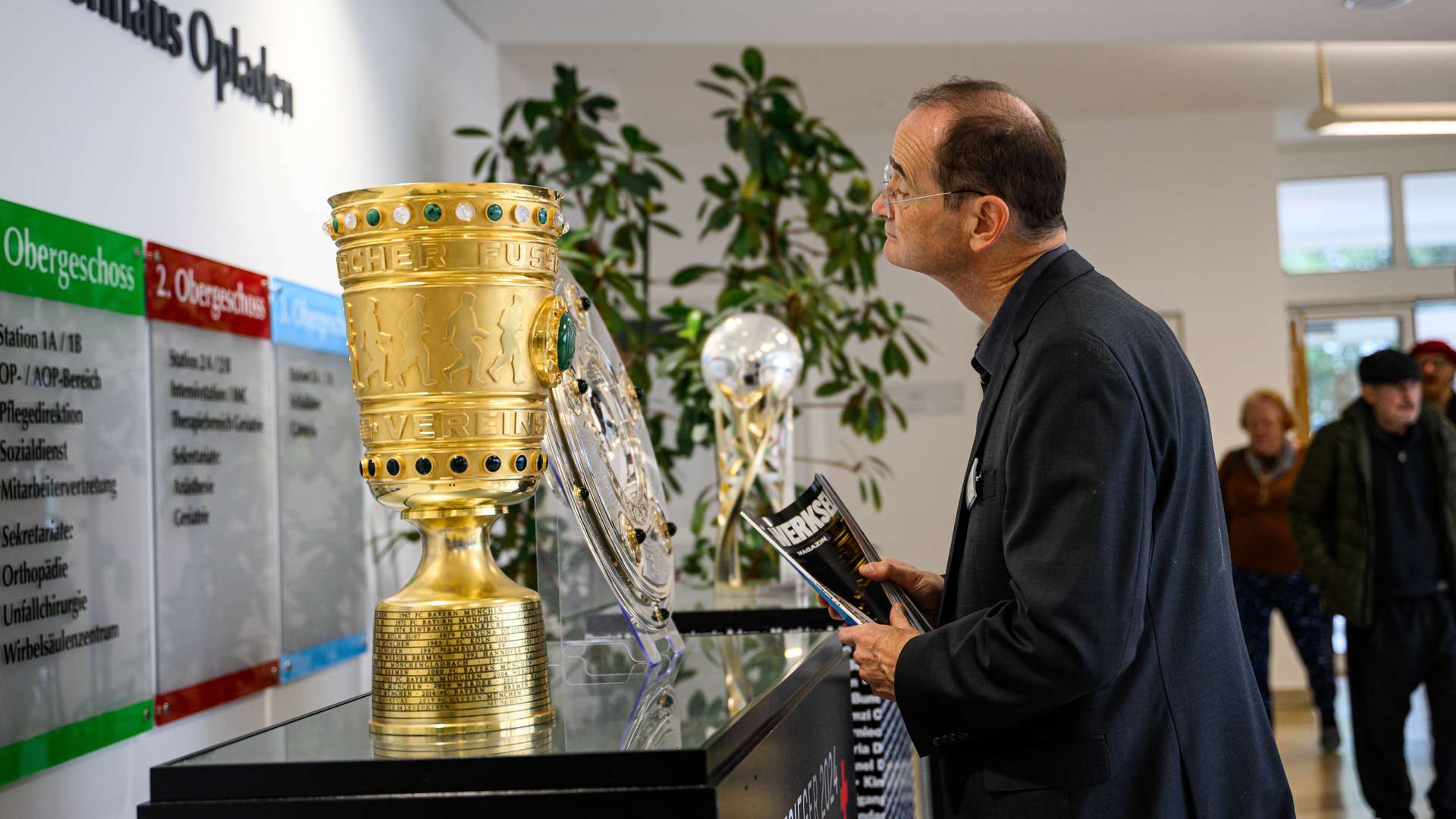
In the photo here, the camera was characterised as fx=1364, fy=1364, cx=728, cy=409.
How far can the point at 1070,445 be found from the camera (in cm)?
137

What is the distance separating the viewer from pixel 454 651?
130cm

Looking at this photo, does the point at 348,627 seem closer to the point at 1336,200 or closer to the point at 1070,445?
the point at 1070,445

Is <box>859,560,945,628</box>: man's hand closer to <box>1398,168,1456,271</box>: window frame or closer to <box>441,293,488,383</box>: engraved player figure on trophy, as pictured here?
<box>441,293,488,383</box>: engraved player figure on trophy

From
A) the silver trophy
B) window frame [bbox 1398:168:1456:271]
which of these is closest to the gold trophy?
the silver trophy

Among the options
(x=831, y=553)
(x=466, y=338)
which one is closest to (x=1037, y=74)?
(x=831, y=553)

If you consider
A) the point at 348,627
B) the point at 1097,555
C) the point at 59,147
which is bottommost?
the point at 348,627

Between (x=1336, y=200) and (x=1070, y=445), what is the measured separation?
846 cm

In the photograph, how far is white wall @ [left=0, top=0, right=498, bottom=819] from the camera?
2090 mm

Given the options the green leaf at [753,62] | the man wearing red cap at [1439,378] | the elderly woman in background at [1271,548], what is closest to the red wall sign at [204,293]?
the green leaf at [753,62]

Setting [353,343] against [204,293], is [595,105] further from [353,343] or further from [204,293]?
[353,343]

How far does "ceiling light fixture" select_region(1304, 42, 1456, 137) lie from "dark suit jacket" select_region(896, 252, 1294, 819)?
542 centimetres

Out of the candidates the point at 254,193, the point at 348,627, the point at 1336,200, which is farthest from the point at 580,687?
the point at 1336,200

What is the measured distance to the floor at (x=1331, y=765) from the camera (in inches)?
197

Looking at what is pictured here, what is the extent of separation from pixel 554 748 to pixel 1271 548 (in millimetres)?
5729
